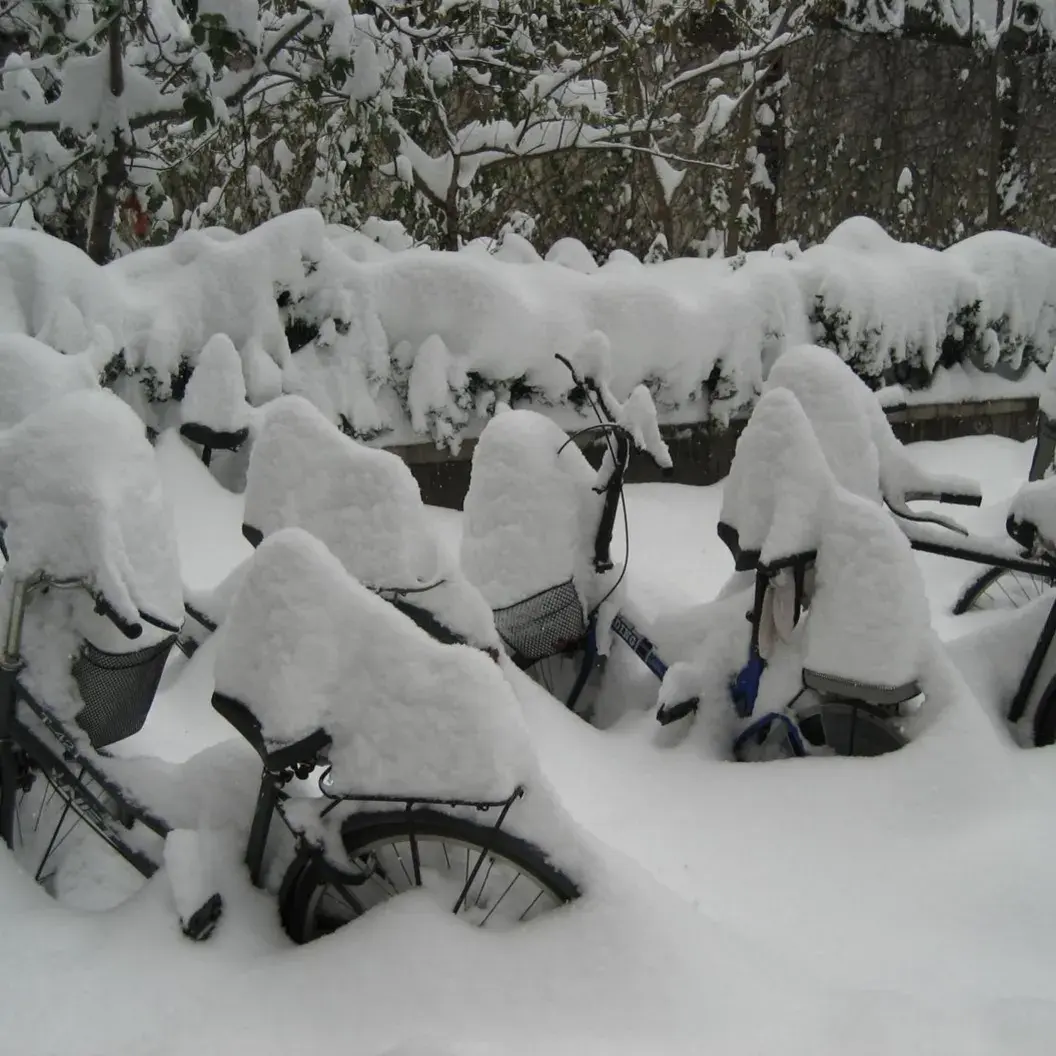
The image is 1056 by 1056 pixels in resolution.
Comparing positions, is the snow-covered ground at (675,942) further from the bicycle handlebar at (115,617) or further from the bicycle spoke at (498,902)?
the bicycle handlebar at (115,617)

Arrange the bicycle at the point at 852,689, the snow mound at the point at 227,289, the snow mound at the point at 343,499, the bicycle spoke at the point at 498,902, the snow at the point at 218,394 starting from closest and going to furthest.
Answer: the bicycle spoke at the point at 498,902 → the snow mound at the point at 343,499 → the bicycle at the point at 852,689 → the snow at the point at 218,394 → the snow mound at the point at 227,289

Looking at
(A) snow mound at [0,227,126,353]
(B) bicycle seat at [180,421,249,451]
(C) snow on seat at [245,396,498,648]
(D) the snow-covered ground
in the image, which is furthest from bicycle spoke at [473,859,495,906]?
(A) snow mound at [0,227,126,353]

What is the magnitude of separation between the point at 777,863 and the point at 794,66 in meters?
9.62

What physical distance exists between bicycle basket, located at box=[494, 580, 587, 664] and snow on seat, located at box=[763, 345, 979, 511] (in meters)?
0.91

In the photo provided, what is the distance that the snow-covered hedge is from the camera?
4227mm

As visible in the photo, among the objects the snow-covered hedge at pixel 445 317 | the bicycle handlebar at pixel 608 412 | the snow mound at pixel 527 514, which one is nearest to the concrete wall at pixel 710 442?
the snow-covered hedge at pixel 445 317

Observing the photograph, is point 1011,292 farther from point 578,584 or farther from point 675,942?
point 675,942

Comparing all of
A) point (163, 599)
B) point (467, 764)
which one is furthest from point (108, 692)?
point (467, 764)

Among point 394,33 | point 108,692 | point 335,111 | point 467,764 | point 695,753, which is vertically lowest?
point 695,753

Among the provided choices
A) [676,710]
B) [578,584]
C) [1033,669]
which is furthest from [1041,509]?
[578,584]

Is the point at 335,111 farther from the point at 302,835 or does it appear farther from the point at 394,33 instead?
the point at 302,835

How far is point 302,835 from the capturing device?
186 centimetres

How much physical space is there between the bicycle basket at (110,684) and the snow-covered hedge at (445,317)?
89.5 inches

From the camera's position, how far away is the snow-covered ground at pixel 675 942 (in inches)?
65.9
